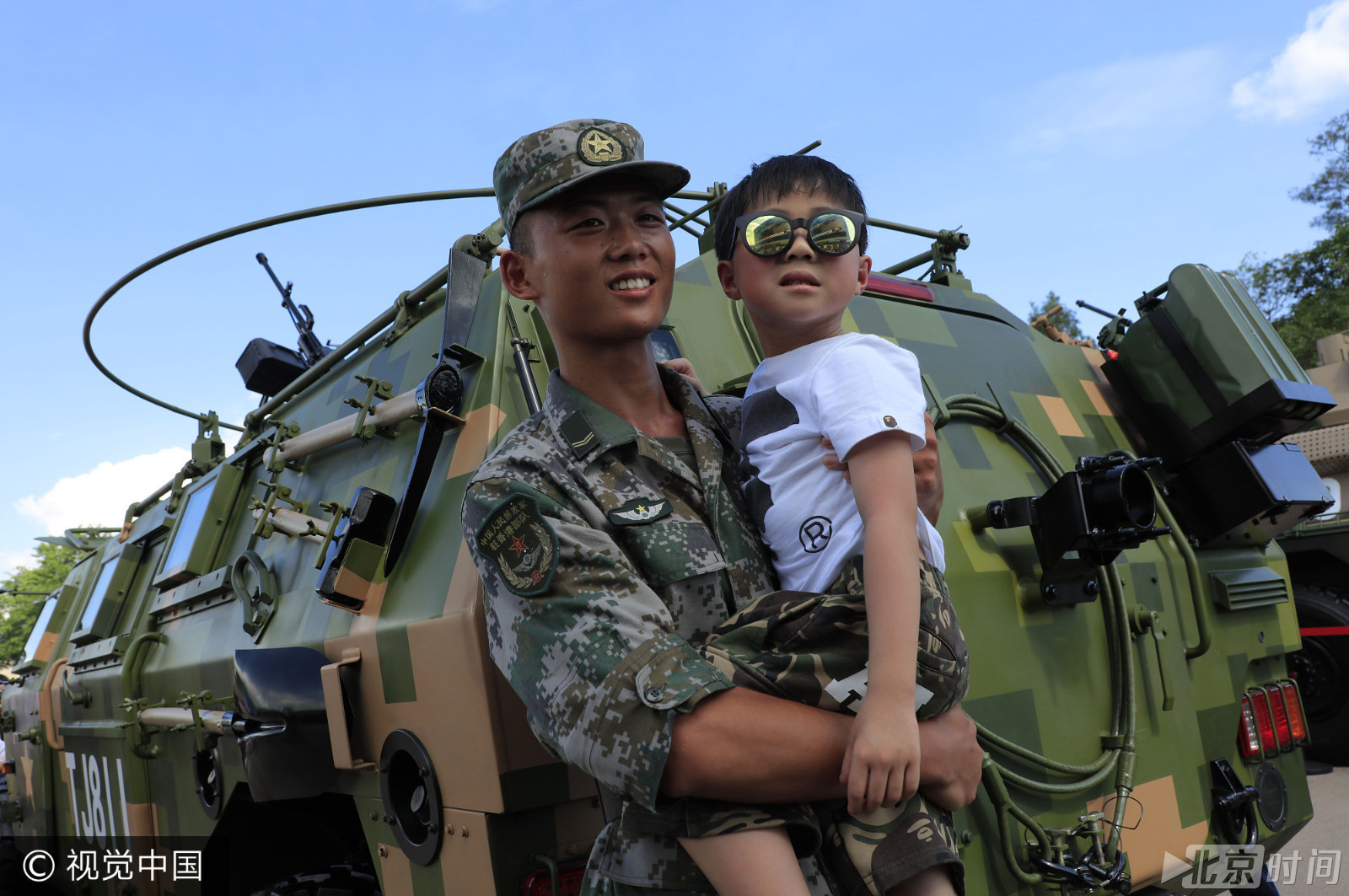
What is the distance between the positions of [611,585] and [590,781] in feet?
2.03

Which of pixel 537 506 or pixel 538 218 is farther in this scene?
pixel 538 218

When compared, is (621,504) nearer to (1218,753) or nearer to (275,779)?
(275,779)

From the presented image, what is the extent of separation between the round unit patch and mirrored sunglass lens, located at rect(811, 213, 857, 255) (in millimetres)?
327

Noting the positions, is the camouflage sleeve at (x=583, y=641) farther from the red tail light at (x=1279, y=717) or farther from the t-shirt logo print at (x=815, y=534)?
the red tail light at (x=1279, y=717)

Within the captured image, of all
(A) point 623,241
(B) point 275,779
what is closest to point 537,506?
(A) point 623,241

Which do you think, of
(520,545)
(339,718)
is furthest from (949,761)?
(339,718)

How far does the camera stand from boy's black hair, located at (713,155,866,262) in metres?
1.68

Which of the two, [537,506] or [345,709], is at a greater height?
[537,506]

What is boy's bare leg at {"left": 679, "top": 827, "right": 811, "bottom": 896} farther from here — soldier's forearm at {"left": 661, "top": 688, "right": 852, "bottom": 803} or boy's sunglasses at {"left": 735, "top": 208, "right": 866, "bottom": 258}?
boy's sunglasses at {"left": 735, "top": 208, "right": 866, "bottom": 258}

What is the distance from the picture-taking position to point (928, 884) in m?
1.37

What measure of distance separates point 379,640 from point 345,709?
19 centimetres

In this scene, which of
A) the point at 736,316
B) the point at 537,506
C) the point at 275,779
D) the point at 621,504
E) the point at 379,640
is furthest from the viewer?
the point at 736,316

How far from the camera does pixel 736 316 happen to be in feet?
8.53

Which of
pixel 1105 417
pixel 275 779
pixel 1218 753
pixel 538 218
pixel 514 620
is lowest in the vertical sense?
pixel 1218 753
